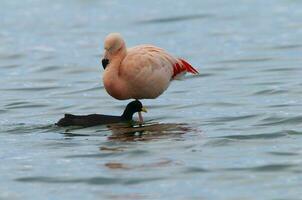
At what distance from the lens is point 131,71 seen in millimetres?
14617

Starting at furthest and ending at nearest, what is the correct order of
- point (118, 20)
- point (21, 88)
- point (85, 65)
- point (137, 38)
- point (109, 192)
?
point (118, 20) < point (137, 38) < point (85, 65) < point (21, 88) < point (109, 192)

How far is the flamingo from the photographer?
14617mm

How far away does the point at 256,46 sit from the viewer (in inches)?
951

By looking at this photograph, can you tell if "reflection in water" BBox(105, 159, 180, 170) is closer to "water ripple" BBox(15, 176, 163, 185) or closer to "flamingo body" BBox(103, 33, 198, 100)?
"water ripple" BBox(15, 176, 163, 185)

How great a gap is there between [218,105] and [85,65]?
21.7 ft

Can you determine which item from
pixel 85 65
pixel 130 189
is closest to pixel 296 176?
pixel 130 189

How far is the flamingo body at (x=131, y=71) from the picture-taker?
14617 millimetres

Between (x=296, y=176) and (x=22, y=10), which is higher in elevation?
(x=22, y=10)

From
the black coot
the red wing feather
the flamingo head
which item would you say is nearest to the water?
the black coot

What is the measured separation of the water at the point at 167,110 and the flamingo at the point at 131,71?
1.68 feet

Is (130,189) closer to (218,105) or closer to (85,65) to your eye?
(218,105)

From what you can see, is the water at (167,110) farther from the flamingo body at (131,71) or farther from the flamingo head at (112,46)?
the flamingo head at (112,46)

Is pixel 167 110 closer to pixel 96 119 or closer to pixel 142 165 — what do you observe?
pixel 96 119

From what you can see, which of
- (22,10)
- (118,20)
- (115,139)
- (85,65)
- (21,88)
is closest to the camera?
(115,139)
